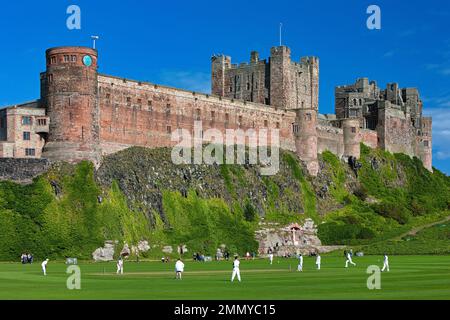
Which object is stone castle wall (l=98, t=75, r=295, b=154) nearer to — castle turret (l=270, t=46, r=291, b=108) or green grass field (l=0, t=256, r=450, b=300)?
castle turret (l=270, t=46, r=291, b=108)

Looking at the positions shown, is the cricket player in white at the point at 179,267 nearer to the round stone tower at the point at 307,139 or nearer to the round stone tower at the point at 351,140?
the round stone tower at the point at 307,139

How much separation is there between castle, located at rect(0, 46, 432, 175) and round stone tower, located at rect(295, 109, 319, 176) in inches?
6.7

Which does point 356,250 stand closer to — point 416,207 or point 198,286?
point 416,207

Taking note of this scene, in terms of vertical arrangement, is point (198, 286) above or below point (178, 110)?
below

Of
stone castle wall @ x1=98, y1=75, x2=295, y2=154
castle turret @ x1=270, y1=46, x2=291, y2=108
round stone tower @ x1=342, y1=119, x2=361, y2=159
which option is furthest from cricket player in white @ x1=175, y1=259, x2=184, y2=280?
round stone tower @ x1=342, y1=119, x2=361, y2=159

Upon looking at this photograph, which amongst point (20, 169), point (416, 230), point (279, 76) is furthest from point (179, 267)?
point (279, 76)

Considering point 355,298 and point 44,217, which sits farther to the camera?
point 44,217

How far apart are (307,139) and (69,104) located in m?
50.7

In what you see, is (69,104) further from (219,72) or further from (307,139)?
(219,72)

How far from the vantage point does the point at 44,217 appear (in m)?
104

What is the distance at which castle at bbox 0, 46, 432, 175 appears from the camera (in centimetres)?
11238

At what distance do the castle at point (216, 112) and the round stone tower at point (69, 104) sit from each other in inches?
5.0

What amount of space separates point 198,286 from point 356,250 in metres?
66.7
